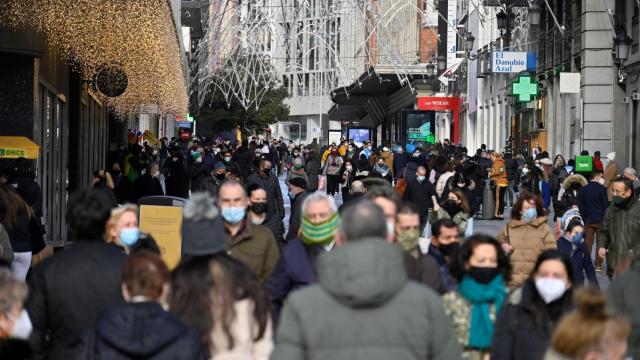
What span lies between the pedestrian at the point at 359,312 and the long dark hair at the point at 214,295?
2.90ft

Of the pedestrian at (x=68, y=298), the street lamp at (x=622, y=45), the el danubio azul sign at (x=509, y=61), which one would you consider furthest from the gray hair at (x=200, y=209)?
the el danubio azul sign at (x=509, y=61)

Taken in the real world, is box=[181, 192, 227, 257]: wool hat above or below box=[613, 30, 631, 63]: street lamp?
below

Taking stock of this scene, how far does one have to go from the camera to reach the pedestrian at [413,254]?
8.08 meters

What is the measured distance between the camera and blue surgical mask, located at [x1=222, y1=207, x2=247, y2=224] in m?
9.05

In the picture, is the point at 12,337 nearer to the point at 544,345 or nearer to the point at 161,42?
the point at 544,345

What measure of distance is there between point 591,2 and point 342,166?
749 cm

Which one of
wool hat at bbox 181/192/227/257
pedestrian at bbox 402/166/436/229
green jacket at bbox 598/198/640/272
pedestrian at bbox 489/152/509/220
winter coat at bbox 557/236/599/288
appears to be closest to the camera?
wool hat at bbox 181/192/227/257

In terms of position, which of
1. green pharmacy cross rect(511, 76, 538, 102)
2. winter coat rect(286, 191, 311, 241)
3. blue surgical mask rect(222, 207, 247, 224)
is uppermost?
green pharmacy cross rect(511, 76, 538, 102)

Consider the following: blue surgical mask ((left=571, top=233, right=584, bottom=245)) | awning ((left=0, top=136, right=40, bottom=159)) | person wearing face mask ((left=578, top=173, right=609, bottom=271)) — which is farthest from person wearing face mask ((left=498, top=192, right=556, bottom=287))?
person wearing face mask ((left=578, top=173, right=609, bottom=271))

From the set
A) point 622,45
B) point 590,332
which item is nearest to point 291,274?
point 590,332

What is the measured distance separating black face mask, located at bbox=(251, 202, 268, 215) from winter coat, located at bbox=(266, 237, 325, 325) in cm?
348

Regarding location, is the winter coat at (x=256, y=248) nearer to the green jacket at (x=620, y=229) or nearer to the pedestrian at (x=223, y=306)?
the pedestrian at (x=223, y=306)

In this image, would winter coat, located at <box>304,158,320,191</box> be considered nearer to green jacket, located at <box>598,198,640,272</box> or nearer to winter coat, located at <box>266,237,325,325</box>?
green jacket, located at <box>598,198,640,272</box>

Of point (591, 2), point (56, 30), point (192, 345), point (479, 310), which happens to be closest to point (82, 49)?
point (56, 30)
